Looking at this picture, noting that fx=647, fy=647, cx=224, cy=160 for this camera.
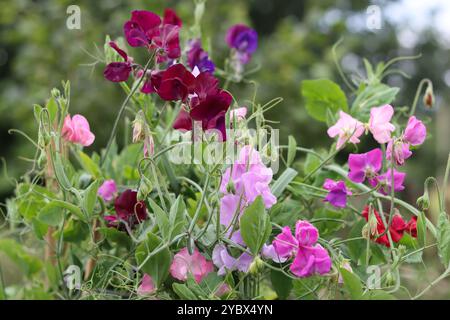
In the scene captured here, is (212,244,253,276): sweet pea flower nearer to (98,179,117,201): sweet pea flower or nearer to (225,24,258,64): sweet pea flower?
(98,179,117,201): sweet pea flower

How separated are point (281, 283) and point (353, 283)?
0.55ft

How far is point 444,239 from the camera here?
24.8 inches

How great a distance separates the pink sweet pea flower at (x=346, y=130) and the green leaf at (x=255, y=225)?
0.65 ft

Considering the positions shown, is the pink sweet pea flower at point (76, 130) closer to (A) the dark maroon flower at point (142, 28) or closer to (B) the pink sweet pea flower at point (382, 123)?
(A) the dark maroon flower at point (142, 28)

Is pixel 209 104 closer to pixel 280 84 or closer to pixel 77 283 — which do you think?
pixel 77 283

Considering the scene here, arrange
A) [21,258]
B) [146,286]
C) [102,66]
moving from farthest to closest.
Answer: [102,66], [21,258], [146,286]

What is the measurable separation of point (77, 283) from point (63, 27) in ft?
9.85

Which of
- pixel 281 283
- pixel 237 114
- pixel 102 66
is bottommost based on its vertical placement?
pixel 102 66

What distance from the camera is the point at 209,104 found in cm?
61

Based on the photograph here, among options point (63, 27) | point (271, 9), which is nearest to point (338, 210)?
point (63, 27)

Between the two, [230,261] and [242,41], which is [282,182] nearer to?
[230,261]

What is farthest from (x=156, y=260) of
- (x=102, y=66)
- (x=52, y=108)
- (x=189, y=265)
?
(x=102, y=66)

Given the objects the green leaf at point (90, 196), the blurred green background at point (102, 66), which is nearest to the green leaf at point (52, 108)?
the green leaf at point (90, 196)

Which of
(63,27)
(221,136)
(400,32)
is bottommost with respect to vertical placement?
(400,32)
